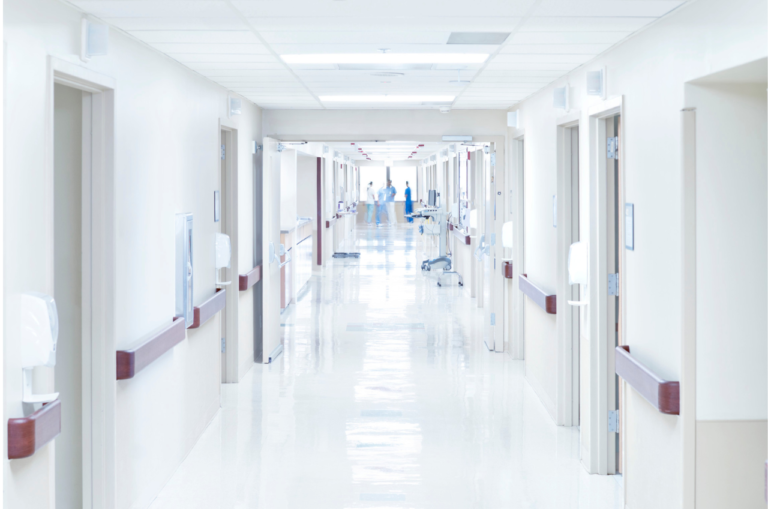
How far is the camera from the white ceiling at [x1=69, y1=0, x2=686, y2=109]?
302 cm

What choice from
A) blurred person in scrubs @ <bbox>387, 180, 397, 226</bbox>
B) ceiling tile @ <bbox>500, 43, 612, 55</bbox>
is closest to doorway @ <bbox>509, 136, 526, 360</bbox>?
ceiling tile @ <bbox>500, 43, 612, 55</bbox>

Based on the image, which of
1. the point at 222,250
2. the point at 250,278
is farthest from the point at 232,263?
the point at 222,250

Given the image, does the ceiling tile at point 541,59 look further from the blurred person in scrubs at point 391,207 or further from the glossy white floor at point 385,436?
the blurred person in scrubs at point 391,207

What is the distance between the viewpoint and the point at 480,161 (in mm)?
10172

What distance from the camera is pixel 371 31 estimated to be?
3523 mm

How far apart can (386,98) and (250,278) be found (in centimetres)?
197

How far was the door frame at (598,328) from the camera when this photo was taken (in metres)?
4.21

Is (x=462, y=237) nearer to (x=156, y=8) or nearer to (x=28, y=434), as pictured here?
(x=156, y=8)

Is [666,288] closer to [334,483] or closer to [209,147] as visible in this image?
[334,483]

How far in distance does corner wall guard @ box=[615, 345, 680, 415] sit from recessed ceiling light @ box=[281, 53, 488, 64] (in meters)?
1.84

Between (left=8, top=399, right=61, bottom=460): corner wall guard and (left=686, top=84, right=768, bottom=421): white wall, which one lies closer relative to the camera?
(left=8, top=399, right=61, bottom=460): corner wall guard

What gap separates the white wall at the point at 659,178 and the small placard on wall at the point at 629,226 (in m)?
0.04

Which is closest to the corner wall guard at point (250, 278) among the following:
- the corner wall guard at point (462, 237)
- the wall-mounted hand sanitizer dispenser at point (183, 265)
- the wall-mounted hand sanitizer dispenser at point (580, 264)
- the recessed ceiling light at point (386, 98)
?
the recessed ceiling light at point (386, 98)

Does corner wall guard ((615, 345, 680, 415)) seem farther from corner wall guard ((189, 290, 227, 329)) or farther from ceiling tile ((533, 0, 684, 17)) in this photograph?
corner wall guard ((189, 290, 227, 329))
